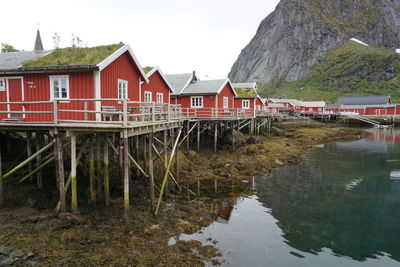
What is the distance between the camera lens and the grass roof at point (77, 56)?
45.1 ft

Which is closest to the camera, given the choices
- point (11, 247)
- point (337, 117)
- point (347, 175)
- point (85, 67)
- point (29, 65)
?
point (11, 247)

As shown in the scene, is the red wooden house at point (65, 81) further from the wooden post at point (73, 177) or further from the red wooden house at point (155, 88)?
the red wooden house at point (155, 88)

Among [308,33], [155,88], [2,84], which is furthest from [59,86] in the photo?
[308,33]

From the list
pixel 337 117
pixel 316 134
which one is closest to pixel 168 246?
pixel 316 134

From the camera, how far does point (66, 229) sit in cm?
1034

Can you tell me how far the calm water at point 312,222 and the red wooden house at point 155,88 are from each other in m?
10.1

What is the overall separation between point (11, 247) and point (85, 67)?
7682 mm

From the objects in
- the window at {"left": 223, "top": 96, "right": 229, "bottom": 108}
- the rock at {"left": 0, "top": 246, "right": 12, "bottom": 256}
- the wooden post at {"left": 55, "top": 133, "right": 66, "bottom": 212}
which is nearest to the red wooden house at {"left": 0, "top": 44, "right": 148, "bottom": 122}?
the wooden post at {"left": 55, "top": 133, "right": 66, "bottom": 212}

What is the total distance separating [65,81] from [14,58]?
5266 millimetres

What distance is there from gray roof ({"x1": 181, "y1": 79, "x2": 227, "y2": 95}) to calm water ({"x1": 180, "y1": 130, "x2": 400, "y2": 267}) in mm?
12038

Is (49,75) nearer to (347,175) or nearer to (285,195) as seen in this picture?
(285,195)

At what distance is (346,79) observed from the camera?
127188 mm

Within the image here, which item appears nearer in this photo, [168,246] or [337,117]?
[168,246]

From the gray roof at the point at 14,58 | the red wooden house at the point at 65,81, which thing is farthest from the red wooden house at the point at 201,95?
the gray roof at the point at 14,58
